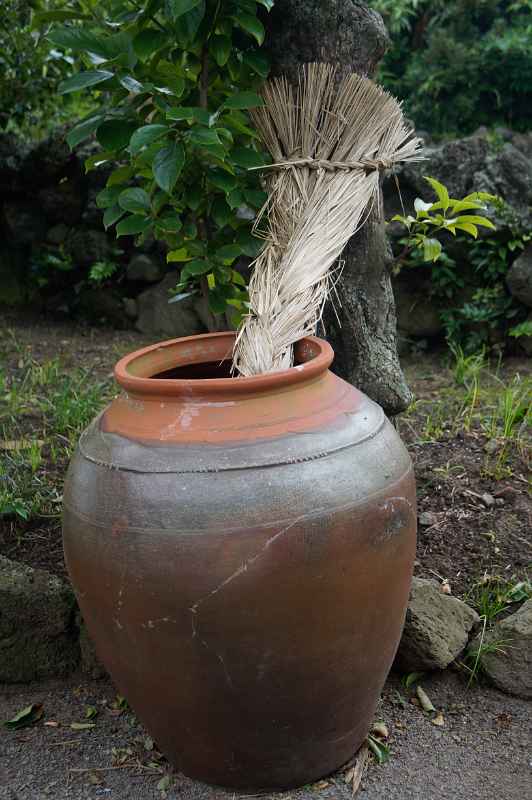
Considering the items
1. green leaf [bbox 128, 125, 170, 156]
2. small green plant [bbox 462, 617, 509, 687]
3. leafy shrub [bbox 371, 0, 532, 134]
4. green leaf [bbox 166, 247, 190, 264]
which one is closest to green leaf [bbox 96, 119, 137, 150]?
green leaf [bbox 128, 125, 170, 156]

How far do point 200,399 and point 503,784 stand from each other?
108 cm

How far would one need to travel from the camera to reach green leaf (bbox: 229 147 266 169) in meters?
1.88

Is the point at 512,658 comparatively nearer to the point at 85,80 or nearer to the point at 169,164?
the point at 169,164

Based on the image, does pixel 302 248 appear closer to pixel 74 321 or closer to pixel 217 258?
pixel 217 258

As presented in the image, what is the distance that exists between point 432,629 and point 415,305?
2220mm

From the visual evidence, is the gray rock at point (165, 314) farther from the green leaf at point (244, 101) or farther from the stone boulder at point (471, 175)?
the green leaf at point (244, 101)

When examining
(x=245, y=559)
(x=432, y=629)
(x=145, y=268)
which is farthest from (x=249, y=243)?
(x=145, y=268)

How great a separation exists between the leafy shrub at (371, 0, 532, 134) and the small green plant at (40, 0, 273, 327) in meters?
3.65

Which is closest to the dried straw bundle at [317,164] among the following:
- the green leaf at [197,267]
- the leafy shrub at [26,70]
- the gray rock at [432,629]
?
the green leaf at [197,267]

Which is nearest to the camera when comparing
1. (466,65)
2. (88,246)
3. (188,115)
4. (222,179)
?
(188,115)

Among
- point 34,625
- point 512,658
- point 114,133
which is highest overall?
point 114,133

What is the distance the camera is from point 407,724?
6.28 feet

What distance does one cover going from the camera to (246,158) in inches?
74.1

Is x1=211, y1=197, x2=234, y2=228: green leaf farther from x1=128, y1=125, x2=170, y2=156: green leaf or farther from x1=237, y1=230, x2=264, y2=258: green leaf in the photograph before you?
x1=128, y1=125, x2=170, y2=156: green leaf
